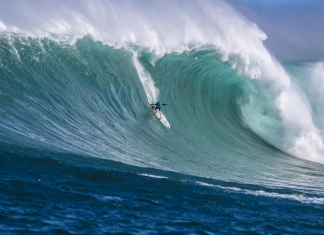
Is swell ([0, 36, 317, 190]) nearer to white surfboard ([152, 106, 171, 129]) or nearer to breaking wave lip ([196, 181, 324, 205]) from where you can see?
white surfboard ([152, 106, 171, 129])

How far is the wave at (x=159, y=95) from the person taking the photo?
10945 millimetres

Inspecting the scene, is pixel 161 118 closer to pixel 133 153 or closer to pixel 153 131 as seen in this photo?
pixel 153 131

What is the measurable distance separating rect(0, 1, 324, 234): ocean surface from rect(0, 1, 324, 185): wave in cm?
6

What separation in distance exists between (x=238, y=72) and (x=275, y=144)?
12.3ft

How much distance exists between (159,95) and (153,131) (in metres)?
3.15

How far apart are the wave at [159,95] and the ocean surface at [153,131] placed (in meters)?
0.06

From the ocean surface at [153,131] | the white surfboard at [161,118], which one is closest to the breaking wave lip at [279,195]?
the ocean surface at [153,131]

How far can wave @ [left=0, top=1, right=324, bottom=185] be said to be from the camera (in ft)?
35.9

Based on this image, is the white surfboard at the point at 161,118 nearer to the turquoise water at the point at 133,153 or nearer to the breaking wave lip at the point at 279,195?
the turquoise water at the point at 133,153

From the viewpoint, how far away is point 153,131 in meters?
13.6

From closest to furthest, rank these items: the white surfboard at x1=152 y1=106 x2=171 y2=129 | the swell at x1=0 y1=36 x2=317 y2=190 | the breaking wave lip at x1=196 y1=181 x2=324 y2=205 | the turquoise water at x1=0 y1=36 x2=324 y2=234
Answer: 1. the turquoise water at x1=0 y1=36 x2=324 y2=234
2. the breaking wave lip at x1=196 y1=181 x2=324 y2=205
3. the swell at x1=0 y1=36 x2=317 y2=190
4. the white surfboard at x1=152 y1=106 x2=171 y2=129

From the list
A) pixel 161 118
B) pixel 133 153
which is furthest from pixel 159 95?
pixel 133 153

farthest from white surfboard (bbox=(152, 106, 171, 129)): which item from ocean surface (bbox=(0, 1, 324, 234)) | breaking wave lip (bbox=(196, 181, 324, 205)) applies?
breaking wave lip (bbox=(196, 181, 324, 205))

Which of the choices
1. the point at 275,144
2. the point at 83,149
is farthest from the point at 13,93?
the point at 275,144
